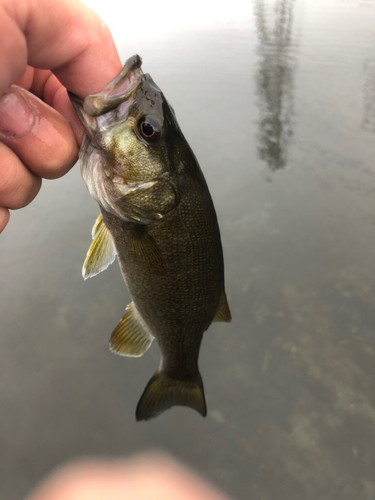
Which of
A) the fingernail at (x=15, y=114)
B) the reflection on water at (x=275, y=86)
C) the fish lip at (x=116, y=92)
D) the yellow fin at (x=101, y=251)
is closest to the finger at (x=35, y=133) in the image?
the fingernail at (x=15, y=114)

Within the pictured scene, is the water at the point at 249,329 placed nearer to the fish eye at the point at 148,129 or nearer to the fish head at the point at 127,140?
the fish head at the point at 127,140

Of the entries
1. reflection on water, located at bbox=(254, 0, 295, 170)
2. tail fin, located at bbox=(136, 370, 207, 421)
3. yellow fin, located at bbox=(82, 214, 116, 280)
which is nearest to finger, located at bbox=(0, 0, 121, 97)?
yellow fin, located at bbox=(82, 214, 116, 280)

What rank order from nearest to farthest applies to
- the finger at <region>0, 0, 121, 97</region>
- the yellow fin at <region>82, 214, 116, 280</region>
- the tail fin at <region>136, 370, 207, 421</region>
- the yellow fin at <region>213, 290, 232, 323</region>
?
the finger at <region>0, 0, 121, 97</region>
the yellow fin at <region>82, 214, 116, 280</region>
the yellow fin at <region>213, 290, 232, 323</region>
the tail fin at <region>136, 370, 207, 421</region>

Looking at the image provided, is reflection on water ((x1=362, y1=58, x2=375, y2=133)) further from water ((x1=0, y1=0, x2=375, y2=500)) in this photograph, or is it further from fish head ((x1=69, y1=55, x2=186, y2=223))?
fish head ((x1=69, y1=55, x2=186, y2=223))

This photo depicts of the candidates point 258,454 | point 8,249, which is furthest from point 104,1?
point 258,454

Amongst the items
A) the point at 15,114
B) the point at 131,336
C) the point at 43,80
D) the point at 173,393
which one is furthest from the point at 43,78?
the point at 173,393

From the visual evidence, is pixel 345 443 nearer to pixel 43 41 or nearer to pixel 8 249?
pixel 43 41
